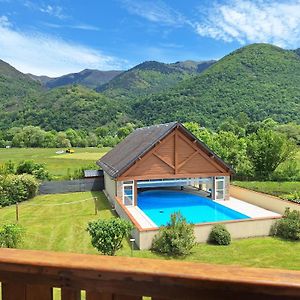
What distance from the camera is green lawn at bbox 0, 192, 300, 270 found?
47.3ft

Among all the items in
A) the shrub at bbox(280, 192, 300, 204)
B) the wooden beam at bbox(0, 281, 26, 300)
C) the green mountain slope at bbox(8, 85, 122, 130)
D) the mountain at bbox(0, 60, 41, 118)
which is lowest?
the shrub at bbox(280, 192, 300, 204)

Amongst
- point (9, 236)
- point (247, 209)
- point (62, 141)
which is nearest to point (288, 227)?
point (247, 209)

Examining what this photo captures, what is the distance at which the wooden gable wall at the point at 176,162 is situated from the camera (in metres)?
24.2

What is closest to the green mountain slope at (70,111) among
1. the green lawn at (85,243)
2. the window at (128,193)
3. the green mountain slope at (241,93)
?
the green mountain slope at (241,93)

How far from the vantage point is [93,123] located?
397ft

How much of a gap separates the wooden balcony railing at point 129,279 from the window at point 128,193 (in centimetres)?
2218

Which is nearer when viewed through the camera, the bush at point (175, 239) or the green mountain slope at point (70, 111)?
the bush at point (175, 239)

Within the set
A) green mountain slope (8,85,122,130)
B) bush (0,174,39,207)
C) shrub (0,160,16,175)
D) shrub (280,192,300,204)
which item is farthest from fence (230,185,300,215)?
green mountain slope (8,85,122,130)

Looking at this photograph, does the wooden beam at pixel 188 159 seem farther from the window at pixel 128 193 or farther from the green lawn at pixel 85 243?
the green lawn at pixel 85 243

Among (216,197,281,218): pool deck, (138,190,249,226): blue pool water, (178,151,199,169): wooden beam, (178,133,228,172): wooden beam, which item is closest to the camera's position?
(216,197,281,218): pool deck

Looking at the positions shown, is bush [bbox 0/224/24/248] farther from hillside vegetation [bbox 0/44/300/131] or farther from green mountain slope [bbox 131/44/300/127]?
green mountain slope [bbox 131/44/300/127]

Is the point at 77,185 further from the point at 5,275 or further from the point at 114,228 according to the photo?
the point at 5,275

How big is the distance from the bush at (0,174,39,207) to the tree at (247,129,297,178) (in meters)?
20.6

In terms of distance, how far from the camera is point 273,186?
31.1m
